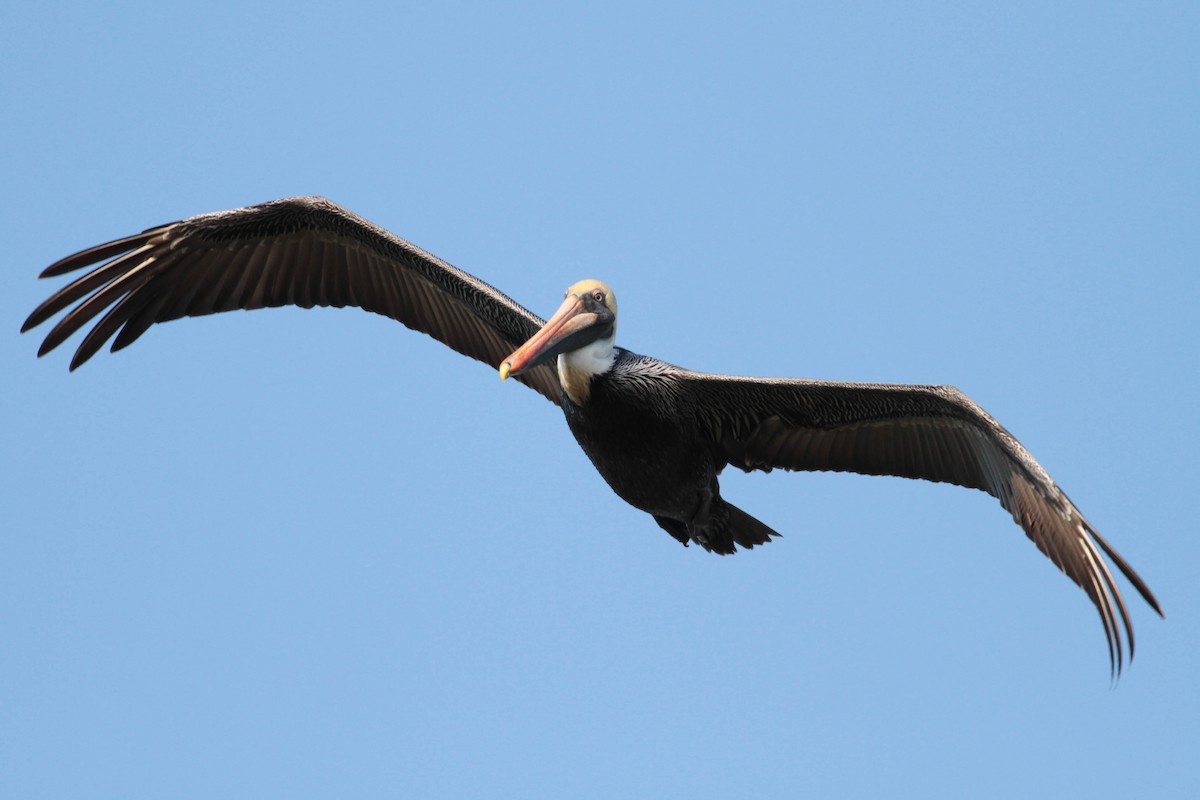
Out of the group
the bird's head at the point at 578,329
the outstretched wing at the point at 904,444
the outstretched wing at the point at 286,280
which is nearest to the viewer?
the outstretched wing at the point at 904,444

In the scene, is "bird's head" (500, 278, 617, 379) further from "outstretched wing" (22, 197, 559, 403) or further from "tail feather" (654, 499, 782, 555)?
"tail feather" (654, 499, 782, 555)

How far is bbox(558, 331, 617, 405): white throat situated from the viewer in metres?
9.79

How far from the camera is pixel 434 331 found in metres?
11.8

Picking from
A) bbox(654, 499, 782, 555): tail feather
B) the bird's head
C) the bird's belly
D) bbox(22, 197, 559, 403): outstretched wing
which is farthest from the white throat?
bbox(654, 499, 782, 555): tail feather

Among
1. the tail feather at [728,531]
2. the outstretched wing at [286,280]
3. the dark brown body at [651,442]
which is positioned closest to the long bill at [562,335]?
the dark brown body at [651,442]

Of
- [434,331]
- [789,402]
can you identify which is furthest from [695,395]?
[434,331]

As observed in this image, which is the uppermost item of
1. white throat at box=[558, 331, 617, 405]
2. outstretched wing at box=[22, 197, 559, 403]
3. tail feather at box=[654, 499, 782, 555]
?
outstretched wing at box=[22, 197, 559, 403]

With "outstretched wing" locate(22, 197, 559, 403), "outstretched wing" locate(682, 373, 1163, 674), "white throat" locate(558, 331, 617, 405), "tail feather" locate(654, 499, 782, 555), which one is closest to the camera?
"outstretched wing" locate(682, 373, 1163, 674)

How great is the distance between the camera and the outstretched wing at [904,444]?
9.18m

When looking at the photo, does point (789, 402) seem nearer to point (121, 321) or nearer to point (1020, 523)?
point (1020, 523)

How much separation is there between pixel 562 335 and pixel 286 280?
9.40ft

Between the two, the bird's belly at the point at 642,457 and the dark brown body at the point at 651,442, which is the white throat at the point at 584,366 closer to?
the dark brown body at the point at 651,442

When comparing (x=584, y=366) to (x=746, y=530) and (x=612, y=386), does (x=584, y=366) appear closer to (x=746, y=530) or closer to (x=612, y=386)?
(x=612, y=386)

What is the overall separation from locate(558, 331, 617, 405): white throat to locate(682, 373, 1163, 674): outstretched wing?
0.57 metres
